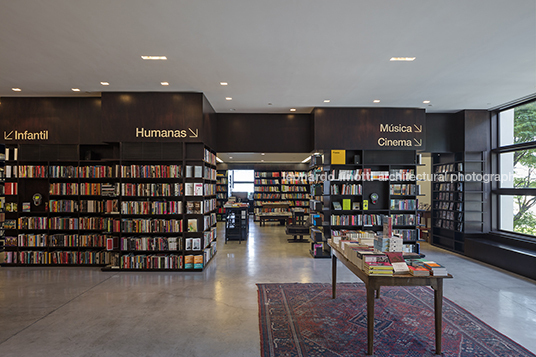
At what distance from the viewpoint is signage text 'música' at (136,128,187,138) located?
631cm

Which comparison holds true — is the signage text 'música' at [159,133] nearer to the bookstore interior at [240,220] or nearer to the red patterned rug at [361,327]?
the bookstore interior at [240,220]

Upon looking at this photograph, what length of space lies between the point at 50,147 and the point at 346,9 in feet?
22.7

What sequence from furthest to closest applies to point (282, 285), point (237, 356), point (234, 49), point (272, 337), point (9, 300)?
point (282, 285), point (9, 300), point (234, 49), point (272, 337), point (237, 356)

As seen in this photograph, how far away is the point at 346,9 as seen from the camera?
10.8 feet

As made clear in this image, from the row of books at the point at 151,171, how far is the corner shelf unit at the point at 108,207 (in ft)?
0.07

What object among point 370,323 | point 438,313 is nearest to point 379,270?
point 370,323

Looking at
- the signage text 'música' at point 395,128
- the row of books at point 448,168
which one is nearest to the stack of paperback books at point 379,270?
the signage text 'música' at point 395,128

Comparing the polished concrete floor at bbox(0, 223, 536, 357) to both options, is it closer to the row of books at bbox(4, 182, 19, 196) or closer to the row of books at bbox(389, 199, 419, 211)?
the row of books at bbox(389, 199, 419, 211)

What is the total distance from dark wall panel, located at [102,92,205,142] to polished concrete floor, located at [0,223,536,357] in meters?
2.93

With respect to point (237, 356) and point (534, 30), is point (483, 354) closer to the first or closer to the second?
point (237, 356)

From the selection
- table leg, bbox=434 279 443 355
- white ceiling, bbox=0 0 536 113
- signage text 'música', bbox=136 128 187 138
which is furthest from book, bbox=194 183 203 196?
table leg, bbox=434 279 443 355

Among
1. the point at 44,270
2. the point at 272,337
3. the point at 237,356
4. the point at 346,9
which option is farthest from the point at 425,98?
the point at 44,270

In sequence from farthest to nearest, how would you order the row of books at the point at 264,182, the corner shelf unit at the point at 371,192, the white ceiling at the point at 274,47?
the row of books at the point at 264,182 → the corner shelf unit at the point at 371,192 → the white ceiling at the point at 274,47

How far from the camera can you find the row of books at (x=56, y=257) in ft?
21.6
